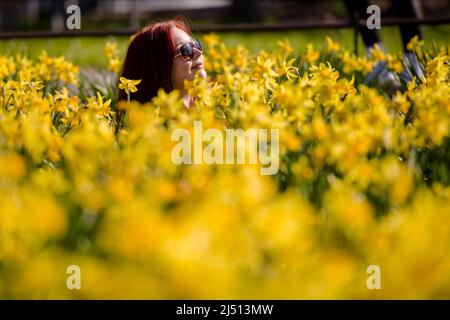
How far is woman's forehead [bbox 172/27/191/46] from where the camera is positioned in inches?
138

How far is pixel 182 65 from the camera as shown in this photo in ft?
11.2

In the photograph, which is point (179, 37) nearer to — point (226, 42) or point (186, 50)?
point (186, 50)

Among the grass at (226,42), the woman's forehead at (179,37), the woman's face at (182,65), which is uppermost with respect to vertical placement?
the grass at (226,42)

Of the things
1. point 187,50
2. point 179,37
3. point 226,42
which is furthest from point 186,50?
point 226,42

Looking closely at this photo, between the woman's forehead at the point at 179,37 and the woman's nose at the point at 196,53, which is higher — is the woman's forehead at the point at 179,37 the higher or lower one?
the higher one

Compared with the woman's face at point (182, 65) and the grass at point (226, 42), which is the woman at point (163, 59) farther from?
the grass at point (226, 42)

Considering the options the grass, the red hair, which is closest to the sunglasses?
the red hair

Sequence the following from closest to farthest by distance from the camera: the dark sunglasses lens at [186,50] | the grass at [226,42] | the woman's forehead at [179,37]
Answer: the dark sunglasses lens at [186,50], the woman's forehead at [179,37], the grass at [226,42]

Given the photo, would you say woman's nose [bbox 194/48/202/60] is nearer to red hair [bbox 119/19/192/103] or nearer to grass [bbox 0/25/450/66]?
red hair [bbox 119/19/192/103]

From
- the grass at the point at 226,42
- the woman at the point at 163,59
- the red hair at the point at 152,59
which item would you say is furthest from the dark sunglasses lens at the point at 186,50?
the grass at the point at 226,42

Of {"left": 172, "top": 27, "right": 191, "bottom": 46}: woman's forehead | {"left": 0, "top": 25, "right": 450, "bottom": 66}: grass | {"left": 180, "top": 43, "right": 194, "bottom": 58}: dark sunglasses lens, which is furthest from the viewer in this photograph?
{"left": 0, "top": 25, "right": 450, "bottom": 66}: grass

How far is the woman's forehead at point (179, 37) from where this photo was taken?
350 cm

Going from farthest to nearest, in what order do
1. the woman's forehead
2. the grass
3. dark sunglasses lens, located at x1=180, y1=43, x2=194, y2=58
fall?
the grass, the woman's forehead, dark sunglasses lens, located at x1=180, y1=43, x2=194, y2=58
